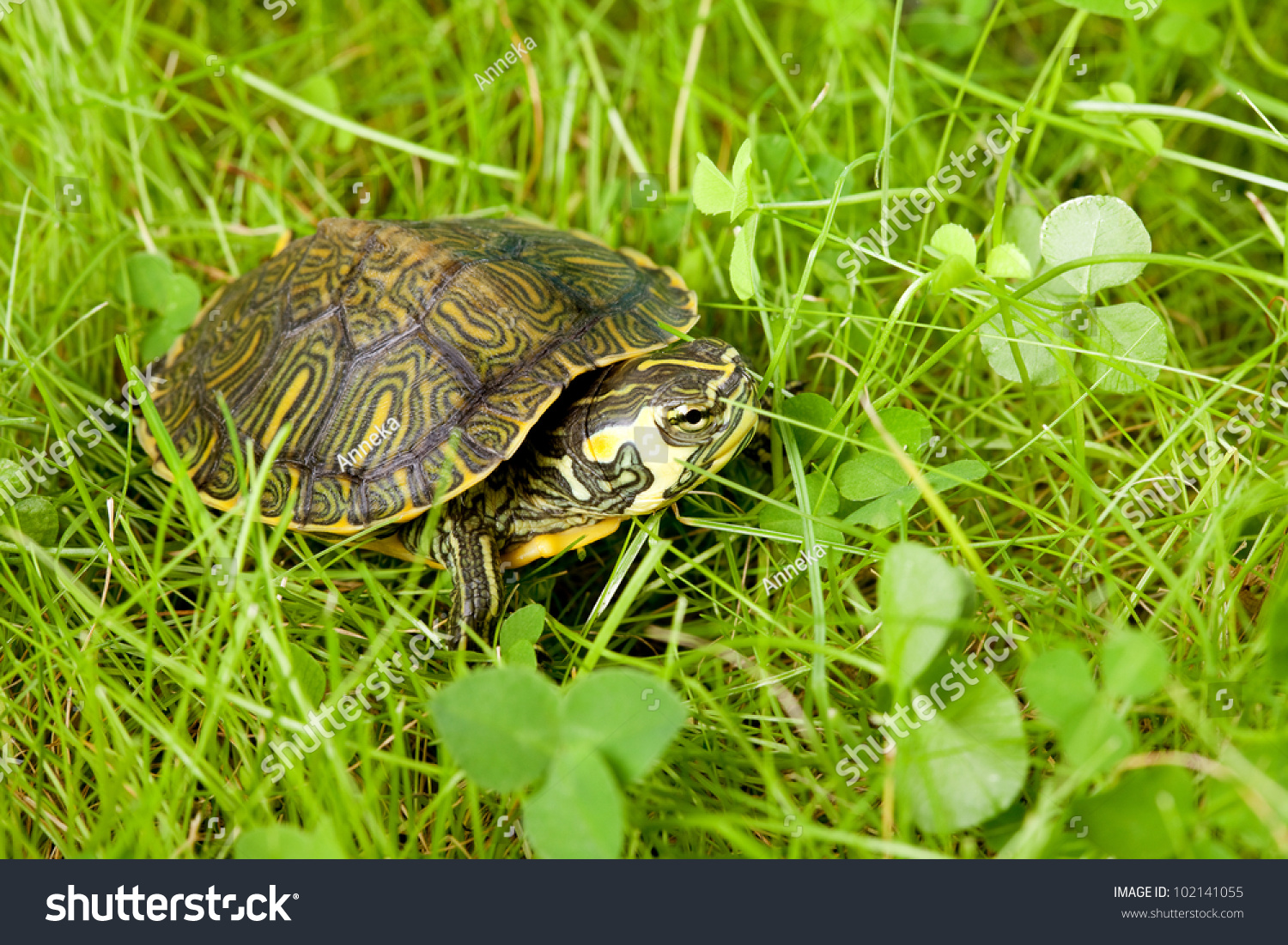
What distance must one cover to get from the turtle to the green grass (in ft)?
0.44

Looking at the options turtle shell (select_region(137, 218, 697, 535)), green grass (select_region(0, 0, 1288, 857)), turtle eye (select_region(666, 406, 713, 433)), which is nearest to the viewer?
green grass (select_region(0, 0, 1288, 857))

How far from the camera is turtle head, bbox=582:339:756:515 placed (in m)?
1.84

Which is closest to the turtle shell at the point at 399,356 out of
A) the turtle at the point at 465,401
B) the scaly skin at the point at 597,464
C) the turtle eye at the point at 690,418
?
the turtle at the point at 465,401

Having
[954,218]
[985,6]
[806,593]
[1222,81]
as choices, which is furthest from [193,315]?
[1222,81]

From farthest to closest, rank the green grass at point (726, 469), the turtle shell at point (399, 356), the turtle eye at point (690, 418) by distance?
the turtle shell at point (399, 356), the turtle eye at point (690, 418), the green grass at point (726, 469)

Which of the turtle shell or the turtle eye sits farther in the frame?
the turtle shell

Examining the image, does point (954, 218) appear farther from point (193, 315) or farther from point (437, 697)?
point (193, 315)

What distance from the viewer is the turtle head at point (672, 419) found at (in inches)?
72.4

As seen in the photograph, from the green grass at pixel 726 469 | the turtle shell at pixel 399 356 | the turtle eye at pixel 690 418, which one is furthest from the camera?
the turtle shell at pixel 399 356

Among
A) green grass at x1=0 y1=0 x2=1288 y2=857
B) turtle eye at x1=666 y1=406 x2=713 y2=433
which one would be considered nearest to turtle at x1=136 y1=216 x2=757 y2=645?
turtle eye at x1=666 y1=406 x2=713 y2=433

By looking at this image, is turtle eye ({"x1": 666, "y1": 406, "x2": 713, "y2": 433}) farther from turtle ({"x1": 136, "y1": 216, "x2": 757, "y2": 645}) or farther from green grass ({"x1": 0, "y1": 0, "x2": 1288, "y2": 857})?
green grass ({"x1": 0, "y1": 0, "x2": 1288, "y2": 857})

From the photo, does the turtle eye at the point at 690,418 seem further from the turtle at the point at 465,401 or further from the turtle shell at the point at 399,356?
the turtle shell at the point at 399,356

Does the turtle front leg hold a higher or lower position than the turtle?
lower
